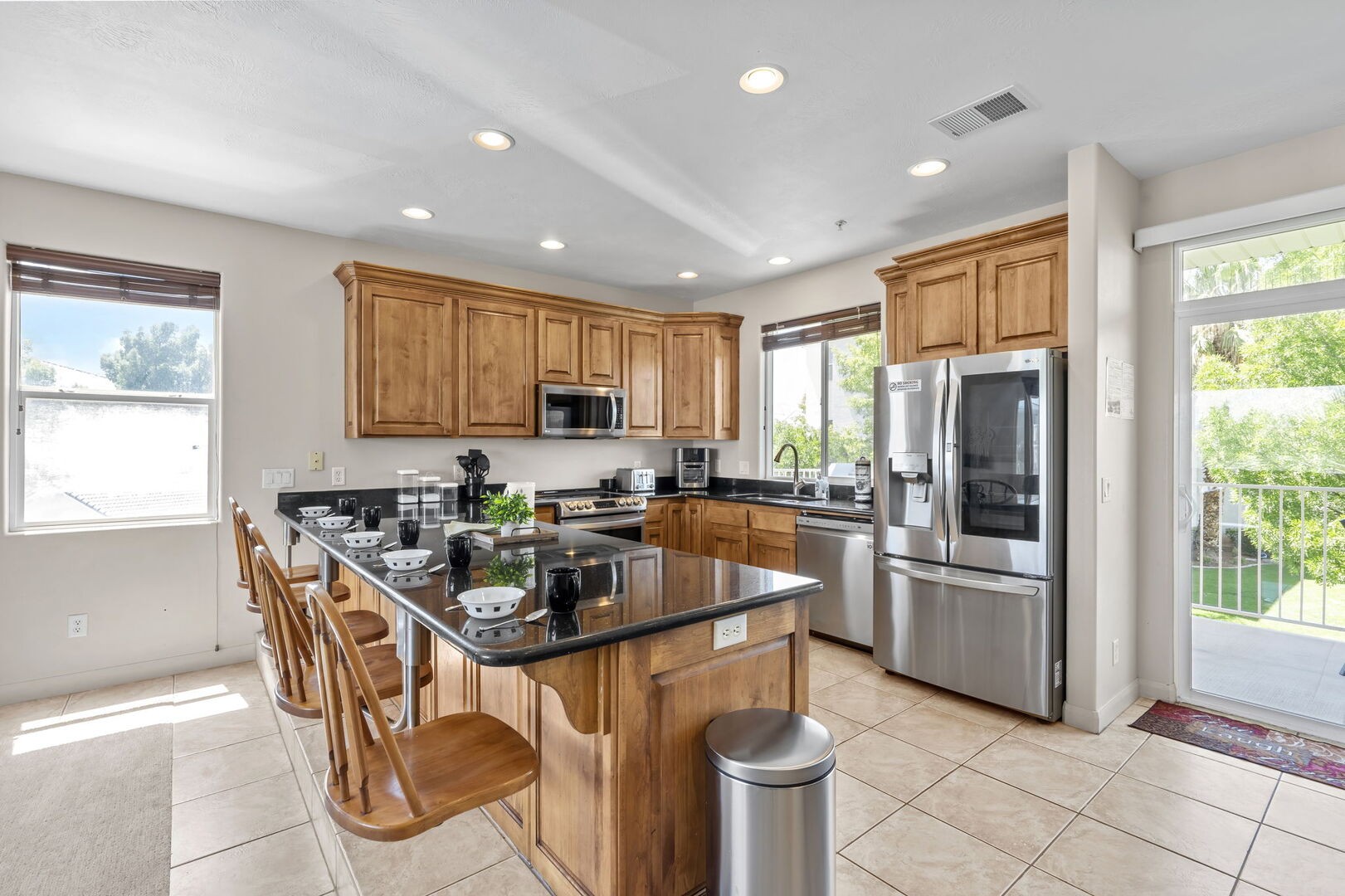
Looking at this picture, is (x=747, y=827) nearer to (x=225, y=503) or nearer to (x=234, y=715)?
(x=234, y=715)

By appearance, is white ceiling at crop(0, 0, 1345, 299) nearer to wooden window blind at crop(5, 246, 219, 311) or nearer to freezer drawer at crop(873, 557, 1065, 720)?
wooden window blind at crop(5, 246, 219, 311)

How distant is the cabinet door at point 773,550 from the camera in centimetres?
432

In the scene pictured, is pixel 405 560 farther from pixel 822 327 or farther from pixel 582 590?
pixel 822 327

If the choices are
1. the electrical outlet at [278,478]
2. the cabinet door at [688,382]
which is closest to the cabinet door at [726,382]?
the cabinet door at [688,382]

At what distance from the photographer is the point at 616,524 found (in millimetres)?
4625

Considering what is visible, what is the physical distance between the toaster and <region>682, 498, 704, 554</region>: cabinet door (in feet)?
1.31

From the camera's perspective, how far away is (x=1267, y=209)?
276 cm

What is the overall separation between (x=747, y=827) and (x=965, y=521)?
2.19 m

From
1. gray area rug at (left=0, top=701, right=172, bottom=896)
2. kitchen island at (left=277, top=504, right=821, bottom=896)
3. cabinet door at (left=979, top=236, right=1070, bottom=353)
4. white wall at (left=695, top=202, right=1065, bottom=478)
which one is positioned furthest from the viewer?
white wall at (left=695, top=202, right=1065, bottom=478)

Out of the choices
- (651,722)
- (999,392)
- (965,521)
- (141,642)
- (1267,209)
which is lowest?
(141,642)

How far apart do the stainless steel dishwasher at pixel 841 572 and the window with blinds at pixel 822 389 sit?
2.46ft

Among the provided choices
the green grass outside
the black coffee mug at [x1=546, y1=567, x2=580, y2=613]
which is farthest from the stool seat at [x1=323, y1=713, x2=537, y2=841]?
the green grass outside

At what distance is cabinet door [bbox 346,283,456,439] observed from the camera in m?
3.89

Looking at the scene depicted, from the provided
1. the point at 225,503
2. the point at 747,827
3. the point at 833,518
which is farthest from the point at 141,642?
the point at 833,518
